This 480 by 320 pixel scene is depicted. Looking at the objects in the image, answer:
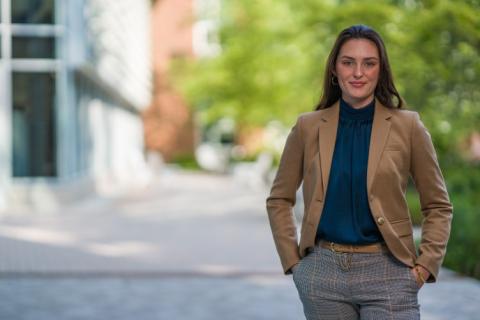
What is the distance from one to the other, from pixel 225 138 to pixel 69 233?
34.1 meters

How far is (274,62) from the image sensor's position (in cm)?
3509

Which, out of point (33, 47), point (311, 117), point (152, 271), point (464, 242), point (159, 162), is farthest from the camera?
point (159, 162)

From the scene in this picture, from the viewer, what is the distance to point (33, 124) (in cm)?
1992

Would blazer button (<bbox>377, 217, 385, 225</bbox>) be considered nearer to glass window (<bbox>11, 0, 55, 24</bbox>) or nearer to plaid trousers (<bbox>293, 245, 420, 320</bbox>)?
plaid trousers (<bbox>293, 245, 420, 320</bbox>)

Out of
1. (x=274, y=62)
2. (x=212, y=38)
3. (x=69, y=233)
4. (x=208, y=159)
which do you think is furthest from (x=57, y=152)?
(x=208, y=159)

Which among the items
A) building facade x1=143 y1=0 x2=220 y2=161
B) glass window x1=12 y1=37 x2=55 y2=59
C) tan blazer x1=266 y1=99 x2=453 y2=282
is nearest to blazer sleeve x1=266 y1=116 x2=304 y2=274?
tan blazer x1=266 y1=99 x2=453 y2=282

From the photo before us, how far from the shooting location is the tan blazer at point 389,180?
3.16 meters

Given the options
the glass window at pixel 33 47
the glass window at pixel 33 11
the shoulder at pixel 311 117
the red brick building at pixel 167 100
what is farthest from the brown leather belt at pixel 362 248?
the red brick building at pixel 167 100

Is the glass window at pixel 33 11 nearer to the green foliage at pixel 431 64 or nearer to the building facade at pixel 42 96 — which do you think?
the building facade at pixel 42 96

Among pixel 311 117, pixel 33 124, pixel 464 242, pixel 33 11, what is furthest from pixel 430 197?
pixel 33 11

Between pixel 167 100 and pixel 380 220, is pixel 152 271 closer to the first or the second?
pixel 380 220

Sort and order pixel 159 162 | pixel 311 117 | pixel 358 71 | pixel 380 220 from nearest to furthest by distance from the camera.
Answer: pixel 380 220, pixel 358 71, pixel 311 117, pixel 159 162

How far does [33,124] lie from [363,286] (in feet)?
57.4

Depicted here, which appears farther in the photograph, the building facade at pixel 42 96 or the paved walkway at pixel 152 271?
the building facade at pixel 42 96
